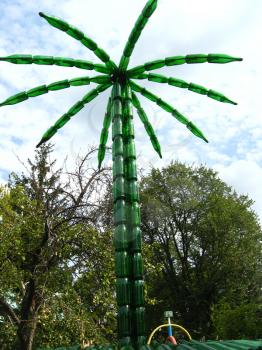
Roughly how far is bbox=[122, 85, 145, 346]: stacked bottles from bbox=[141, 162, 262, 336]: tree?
76.6 feet

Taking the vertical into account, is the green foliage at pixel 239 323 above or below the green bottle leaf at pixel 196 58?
below

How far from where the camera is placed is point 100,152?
1021 centimetres

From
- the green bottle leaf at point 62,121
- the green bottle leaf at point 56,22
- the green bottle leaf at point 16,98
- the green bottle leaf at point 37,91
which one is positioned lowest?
the green bottle leaf at point 62,121

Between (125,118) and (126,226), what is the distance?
2.12 meters

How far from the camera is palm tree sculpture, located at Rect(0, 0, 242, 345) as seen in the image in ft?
22.5

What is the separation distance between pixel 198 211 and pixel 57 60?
25.7 meters

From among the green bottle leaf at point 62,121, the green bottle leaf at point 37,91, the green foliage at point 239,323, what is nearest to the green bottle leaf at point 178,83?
the green bottle leaf at point 62,121

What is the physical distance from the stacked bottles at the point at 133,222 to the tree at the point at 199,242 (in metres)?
23.4

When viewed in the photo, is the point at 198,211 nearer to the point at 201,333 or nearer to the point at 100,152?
the point at 201,333

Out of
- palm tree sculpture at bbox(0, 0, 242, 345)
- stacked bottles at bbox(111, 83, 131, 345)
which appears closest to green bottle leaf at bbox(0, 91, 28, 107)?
palm tree sculpture at bbox(0, 0, 242, 345)

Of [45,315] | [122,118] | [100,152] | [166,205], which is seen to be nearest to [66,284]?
[45,315]

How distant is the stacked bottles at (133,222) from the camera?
6801mm

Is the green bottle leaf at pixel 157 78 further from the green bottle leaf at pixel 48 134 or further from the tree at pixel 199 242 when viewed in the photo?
the tree at pixel 199 242

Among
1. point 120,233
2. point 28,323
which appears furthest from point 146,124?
point 28,323
